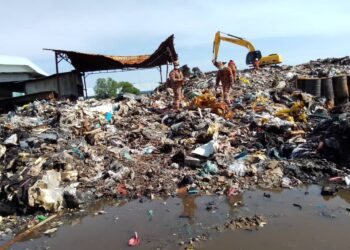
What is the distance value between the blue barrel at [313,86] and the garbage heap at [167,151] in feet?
1.71

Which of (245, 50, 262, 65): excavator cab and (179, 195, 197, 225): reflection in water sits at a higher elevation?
(245, 50, 262, 65): excavator cab

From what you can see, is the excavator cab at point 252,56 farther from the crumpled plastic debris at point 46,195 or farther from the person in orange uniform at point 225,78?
the crumpled plastic debris at point 46,195

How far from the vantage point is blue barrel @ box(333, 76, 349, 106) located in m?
11.6

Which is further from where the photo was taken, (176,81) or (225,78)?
(225,78)

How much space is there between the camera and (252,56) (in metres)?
18.8

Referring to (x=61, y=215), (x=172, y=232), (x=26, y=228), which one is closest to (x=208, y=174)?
(x=172, y=232)

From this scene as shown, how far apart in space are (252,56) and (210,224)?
590 inches

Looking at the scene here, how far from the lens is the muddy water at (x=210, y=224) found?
4383 millimetres

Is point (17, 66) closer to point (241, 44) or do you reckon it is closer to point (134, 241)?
A: point (241, 44)

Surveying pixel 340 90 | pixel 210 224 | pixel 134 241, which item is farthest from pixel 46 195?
pixel 340 90

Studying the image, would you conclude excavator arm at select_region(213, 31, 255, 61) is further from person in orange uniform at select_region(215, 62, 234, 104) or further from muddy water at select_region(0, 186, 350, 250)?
muddy water at select_region(0, 186, 350, 250)

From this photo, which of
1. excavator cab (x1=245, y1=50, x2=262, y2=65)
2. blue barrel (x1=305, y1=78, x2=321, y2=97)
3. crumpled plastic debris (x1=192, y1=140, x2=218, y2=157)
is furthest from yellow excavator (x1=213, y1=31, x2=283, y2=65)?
crumpled plastic debris (x1=192, y1=140, x2=218, y2=157)

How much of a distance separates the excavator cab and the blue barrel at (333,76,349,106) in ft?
23.6

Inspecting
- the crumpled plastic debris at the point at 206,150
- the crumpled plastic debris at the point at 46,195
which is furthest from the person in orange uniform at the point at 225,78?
the crumpled plastic debris at the point at 46,195
